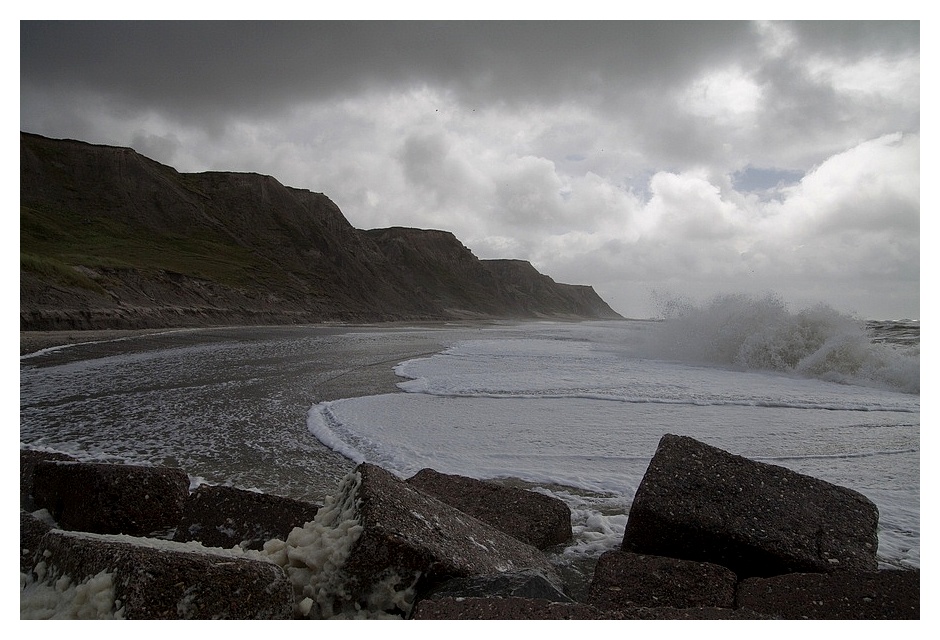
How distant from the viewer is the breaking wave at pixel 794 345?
34.6 feet

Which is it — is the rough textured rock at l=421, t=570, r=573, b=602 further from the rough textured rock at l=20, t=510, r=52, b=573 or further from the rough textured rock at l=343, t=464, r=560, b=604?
the rough textured rock at l=20, t=510, r=52, b=573

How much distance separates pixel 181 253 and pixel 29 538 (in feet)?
166

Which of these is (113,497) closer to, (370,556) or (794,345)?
(370,556)

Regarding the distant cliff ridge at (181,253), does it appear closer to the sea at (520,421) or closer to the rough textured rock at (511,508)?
the sea at (520,421)

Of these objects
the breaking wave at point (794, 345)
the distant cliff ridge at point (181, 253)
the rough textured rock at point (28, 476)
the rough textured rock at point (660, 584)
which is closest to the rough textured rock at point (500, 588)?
the rough textured rock at point (660, 584)

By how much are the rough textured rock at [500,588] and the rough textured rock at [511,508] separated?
90cm

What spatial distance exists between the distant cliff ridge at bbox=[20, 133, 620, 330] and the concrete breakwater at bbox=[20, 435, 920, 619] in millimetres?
19252

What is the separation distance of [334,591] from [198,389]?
717cm

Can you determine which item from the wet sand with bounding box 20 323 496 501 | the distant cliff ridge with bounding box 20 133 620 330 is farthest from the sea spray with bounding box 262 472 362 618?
the distant cliff ridge with bounding box 20 133 620 330

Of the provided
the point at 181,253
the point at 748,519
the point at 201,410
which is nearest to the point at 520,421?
the point at 748,519

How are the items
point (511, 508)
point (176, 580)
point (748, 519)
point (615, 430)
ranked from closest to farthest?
point (176, 580), point (748, 519), point (511, 508), point (615, 430)

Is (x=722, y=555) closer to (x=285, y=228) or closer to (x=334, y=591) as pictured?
(x=334, y=591)

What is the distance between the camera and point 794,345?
1301 centimetres

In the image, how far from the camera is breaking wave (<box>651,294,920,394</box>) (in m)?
10.5
